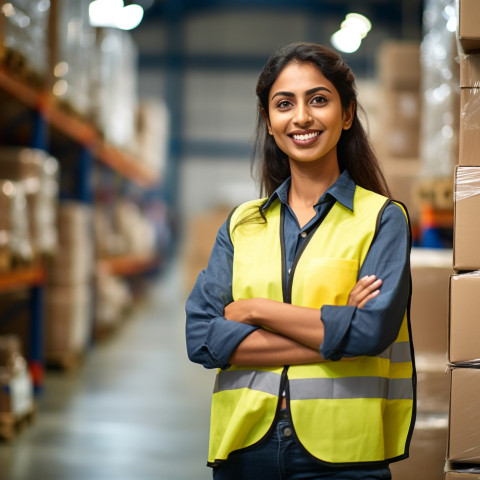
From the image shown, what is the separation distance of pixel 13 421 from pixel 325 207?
3499 millimetres

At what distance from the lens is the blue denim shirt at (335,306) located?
1661 mm

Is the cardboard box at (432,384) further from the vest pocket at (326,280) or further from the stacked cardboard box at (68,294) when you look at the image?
the stacked cardboard box at (68,294)

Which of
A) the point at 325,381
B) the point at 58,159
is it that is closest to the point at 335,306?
the point at 325,381

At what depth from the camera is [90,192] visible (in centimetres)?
820

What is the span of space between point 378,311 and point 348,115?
1.89 ft

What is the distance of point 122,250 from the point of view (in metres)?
10.8

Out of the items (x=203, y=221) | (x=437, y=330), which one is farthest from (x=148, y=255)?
(x=437, y=330)

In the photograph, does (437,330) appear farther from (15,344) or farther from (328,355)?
(15,344)

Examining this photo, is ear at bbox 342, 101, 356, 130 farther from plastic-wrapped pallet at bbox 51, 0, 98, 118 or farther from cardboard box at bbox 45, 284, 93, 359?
cardboard box at bbox 45, 284, 93, 359

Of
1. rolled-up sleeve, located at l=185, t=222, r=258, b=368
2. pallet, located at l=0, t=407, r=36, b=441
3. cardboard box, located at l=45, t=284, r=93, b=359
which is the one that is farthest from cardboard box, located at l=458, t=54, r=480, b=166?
cardboard box, located at l=45, t=284, r=93, b=359

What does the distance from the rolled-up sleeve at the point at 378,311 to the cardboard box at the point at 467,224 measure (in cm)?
38

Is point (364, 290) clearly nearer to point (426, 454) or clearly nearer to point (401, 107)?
point (426, 454)

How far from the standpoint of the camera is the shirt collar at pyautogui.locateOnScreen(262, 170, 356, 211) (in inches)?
72.4

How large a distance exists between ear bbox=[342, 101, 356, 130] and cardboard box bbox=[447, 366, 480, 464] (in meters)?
0.78
